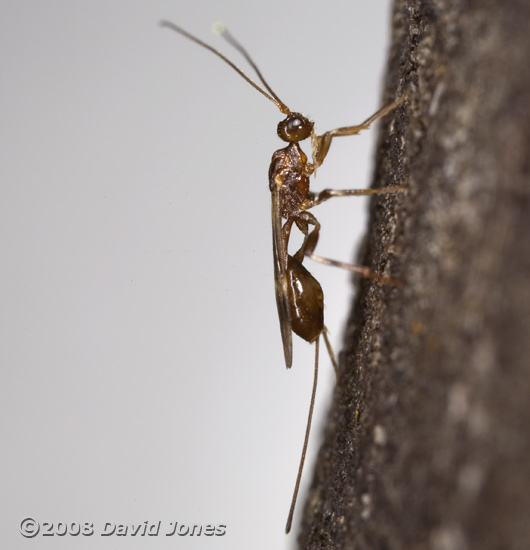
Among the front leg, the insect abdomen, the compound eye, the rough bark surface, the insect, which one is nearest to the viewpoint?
the rough bark surface

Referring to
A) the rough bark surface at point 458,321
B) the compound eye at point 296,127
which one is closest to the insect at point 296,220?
the compound eye at point 296,127

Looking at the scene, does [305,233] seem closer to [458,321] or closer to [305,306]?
[305,306]


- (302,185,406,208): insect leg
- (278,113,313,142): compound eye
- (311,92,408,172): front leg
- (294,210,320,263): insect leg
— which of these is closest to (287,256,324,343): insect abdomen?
(294,210,320,263): insect leg

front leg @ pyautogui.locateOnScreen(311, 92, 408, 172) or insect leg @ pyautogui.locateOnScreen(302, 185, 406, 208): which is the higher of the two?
front leg @ pyautogui.locateOnScreen(311, 92, 408, 172)

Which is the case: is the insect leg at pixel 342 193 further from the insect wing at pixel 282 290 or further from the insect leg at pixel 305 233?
the insect wing at pixel 282 290

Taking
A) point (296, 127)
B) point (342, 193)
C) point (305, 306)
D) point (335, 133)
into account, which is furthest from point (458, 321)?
point (296, 127)

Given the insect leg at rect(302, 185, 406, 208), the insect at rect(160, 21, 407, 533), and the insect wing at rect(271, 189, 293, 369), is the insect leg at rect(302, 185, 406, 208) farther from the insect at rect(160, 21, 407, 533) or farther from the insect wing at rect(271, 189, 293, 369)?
the insect wing at rect(271, 189, 293, 369)

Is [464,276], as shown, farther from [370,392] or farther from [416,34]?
[416,34]

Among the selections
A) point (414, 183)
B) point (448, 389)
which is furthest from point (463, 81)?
point (448, 389)
